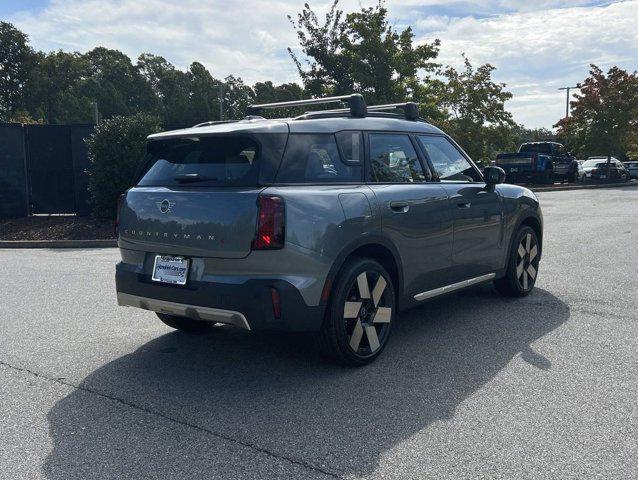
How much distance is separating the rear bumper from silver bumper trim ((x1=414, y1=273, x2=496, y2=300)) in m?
1.27

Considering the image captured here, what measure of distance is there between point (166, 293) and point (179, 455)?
1.34 m

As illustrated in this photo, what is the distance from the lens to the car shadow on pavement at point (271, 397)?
3189 mm

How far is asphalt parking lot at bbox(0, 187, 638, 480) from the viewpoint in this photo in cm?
310

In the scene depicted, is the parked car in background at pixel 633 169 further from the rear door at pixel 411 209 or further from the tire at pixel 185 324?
the tire at pixel 185 324

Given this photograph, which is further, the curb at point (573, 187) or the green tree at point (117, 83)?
the green tree at point (117, 83)

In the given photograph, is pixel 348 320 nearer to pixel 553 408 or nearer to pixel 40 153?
pixel 553 408

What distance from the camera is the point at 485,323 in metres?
5.63

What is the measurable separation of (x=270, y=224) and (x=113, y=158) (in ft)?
34.1

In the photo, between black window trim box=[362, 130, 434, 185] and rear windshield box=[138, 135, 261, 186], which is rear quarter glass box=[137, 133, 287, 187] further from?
black window trim box=[362, 130, 434, 185]

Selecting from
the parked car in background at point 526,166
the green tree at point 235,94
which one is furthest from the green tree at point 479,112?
the green tree at point 235,94

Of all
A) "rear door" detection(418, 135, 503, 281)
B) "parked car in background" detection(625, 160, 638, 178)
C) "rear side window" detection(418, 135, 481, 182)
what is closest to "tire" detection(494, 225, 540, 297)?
"rear door" detection(418, 135, 503, 281)

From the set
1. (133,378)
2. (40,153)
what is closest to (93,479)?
(133,378)

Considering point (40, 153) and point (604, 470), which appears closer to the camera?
point (604, 470)

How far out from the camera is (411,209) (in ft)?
15.9
